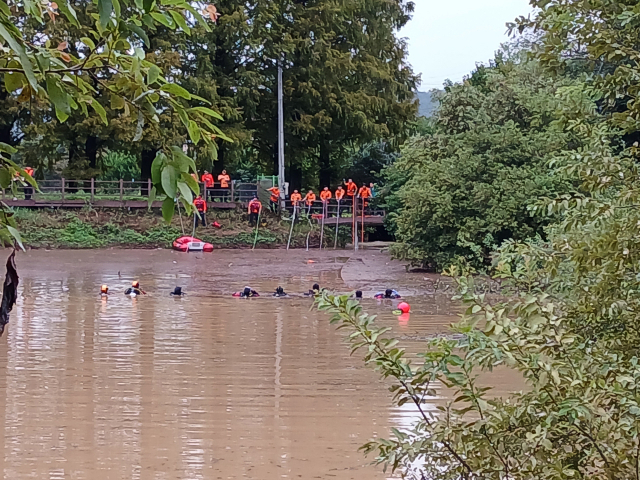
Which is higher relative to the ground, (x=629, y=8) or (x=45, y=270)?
(x=629, y=8)

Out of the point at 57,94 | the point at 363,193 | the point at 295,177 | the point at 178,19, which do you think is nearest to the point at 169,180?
the point at 57,94

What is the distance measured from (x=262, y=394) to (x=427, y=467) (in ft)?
19.1

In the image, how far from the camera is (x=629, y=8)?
144 inches

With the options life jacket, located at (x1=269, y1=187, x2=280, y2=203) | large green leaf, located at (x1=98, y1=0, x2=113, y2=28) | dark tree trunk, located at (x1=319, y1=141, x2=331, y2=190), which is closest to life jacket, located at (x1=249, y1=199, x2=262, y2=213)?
life jacket, located at (x1=269, y1=187, x2=280, y2=203)

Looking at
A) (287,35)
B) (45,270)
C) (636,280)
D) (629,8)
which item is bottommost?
(45,270)

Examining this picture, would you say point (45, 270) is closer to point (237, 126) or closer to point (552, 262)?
point (237, 126)

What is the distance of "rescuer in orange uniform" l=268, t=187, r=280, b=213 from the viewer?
33.8 m

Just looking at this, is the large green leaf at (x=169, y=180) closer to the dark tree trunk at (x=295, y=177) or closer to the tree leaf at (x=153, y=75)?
the tree leaf at (x=153, y=75)

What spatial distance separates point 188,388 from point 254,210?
2388cm

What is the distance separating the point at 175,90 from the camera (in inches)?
88.4

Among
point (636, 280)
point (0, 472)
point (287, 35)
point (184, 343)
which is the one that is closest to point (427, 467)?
point (636, 280)

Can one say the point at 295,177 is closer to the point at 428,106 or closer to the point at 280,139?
the point at 280,139

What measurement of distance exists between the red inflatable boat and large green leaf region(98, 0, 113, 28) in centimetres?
2829

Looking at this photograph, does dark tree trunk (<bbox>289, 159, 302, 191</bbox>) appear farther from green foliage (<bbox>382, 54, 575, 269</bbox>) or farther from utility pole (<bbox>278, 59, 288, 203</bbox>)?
green foliage (<bbox>382, 54, 575, 269</bbox>)
